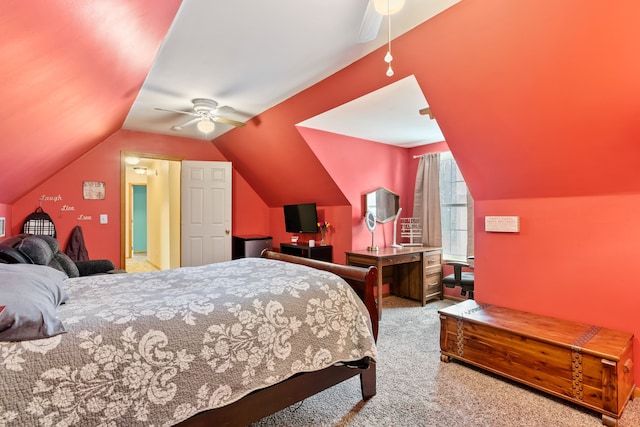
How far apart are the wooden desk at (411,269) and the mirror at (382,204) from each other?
0.56 meters

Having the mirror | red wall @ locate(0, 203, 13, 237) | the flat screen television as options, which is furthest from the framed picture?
the mirror

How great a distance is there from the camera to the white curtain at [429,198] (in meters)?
4.75

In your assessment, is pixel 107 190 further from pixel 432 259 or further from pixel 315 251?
pixel 432 259

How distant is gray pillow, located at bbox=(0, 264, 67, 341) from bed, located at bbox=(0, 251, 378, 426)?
0.06ft

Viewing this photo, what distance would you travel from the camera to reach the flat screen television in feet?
16.0

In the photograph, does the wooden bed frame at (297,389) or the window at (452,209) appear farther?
the window at (452,209)

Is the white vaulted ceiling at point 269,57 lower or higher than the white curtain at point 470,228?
higher

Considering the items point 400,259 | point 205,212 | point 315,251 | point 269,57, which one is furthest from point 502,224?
point 205,212

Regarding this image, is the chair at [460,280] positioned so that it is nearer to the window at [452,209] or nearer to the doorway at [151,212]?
the window at [452,209]

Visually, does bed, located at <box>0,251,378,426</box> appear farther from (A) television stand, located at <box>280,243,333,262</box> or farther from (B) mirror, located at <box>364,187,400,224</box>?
(B) mirror, located at <box>364,187,400,224</box>

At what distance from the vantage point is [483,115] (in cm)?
238

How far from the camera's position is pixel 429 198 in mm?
4828

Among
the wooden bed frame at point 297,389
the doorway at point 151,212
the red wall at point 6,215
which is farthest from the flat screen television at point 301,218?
the red wall at point 6,215

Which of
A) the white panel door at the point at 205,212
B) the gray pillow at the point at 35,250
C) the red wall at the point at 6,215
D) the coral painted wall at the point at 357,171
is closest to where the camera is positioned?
the gray pillow at the point at 35,250
